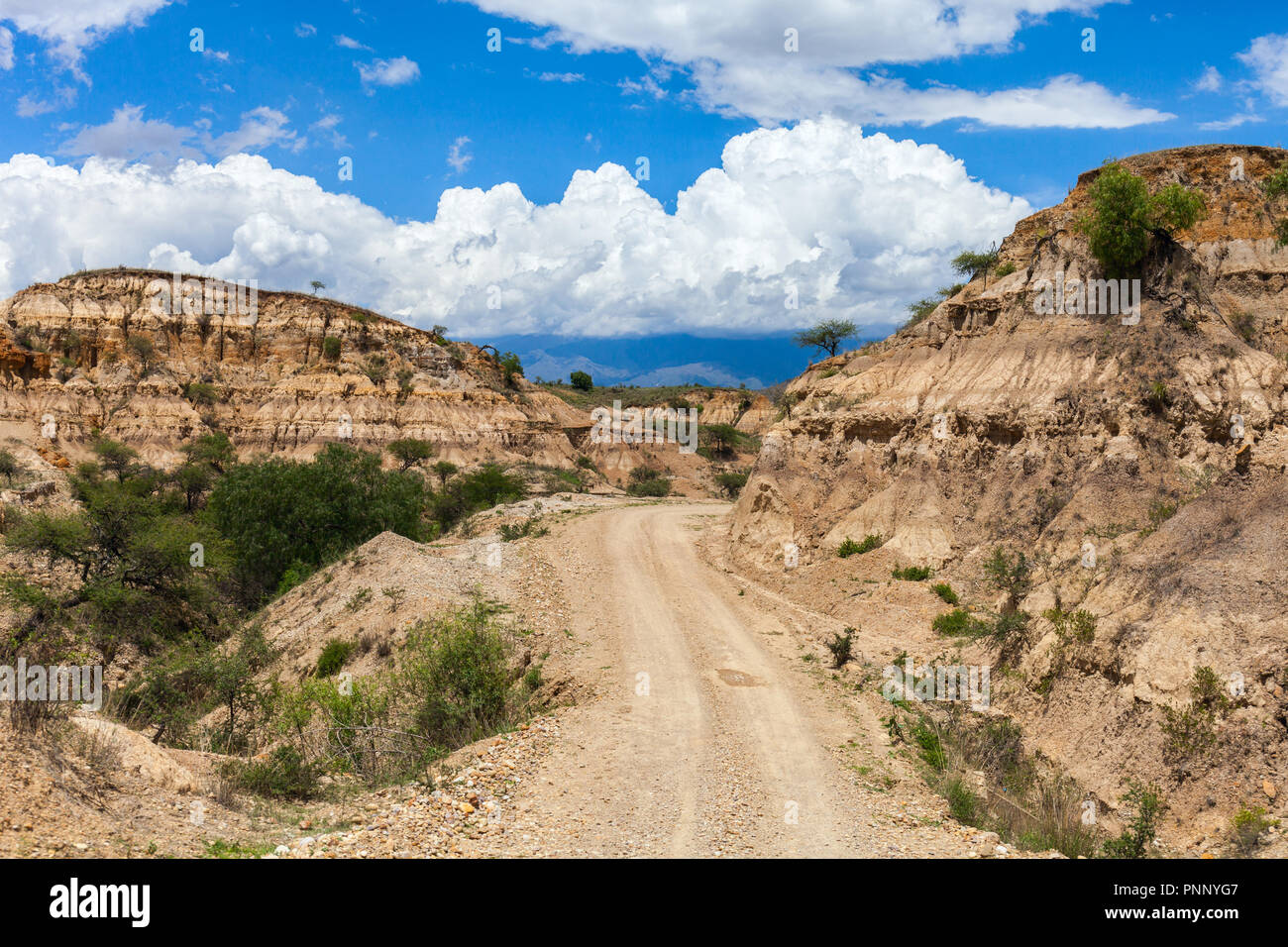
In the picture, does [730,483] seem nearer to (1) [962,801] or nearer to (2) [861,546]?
(2) [861,546]

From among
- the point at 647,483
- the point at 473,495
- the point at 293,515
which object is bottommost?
the point at 293,515

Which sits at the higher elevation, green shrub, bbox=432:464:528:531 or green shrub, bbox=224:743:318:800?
green shrub, bbox=432:464:528:531

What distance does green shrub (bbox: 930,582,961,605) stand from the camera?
64.1ft

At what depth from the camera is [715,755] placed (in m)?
11.8

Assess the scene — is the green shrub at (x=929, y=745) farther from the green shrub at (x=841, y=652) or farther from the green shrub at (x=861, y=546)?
the green shrub at (x=861, y=546)

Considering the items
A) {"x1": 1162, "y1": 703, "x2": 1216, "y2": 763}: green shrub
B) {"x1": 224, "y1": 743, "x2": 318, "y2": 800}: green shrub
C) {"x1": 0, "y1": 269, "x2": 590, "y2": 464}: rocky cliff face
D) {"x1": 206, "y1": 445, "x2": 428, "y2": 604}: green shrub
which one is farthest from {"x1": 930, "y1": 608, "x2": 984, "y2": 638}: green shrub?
{"x1": 0, "y1": 269, "x2": 590, "y2": 464}: rocky cliff face

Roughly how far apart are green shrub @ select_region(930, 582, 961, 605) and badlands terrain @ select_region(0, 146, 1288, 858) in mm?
65

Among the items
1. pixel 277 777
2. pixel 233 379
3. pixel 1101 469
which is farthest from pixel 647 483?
pixel 277 777

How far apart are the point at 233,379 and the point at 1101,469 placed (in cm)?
7018

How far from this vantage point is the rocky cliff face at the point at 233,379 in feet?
198

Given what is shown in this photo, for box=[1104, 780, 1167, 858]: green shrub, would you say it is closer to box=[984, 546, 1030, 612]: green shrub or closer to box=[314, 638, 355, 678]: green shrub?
box=[984, 546, 1030, 612]: green shrub

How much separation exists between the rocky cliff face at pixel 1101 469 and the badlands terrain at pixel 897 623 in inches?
2.8

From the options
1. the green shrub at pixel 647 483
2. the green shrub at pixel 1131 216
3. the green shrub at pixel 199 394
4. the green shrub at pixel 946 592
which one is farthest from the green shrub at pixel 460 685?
the green shrub at pixel 199 394
